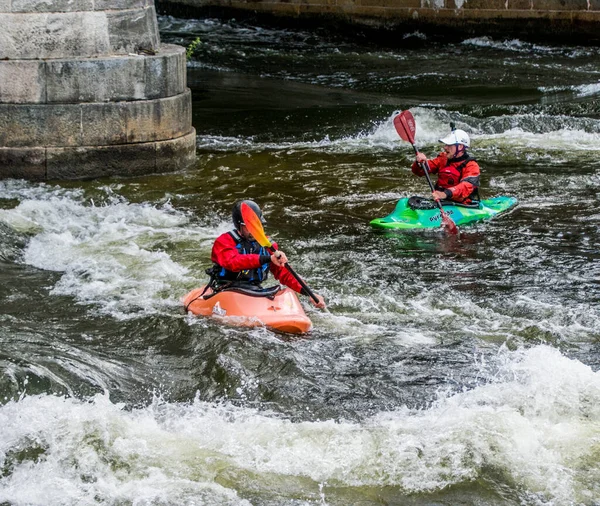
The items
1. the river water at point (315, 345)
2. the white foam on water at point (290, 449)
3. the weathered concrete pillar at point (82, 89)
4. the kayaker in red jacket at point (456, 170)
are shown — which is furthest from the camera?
the weathered concrete pillar at point (82, 89)

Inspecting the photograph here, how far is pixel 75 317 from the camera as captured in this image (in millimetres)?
6980

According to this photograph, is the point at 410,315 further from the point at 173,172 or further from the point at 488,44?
the point at 488,44

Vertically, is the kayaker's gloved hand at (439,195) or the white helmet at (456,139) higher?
the white helmet at (456,139)

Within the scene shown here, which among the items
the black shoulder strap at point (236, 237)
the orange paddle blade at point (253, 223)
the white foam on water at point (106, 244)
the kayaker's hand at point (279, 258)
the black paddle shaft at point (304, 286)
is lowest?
the white foam on water at point (106, 244)

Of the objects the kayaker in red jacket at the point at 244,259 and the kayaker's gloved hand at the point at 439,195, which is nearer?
the kayaker in red jacket at the point at 244,259

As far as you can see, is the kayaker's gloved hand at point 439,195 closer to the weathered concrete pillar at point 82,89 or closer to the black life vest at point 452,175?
the black life vest at point 452,175

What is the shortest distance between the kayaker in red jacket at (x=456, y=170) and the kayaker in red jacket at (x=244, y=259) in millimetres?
2792

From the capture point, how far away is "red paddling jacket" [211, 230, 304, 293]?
6426 mm

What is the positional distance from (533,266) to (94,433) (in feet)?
13.3

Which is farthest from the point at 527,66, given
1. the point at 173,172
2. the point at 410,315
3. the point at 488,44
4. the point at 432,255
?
the point at 410,315

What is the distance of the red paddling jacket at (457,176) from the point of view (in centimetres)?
921

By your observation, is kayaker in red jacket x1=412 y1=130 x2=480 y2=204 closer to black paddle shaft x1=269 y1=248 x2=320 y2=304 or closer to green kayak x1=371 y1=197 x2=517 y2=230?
green kayak x1=371 y1=197 x2=517 y2=230

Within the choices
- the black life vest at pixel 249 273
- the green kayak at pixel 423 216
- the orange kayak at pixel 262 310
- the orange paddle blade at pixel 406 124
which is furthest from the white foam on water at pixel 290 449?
the orange paddle blade at pixel 406 124

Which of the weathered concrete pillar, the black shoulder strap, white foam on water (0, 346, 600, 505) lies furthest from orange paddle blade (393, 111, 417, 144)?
white foam on water (0, 346, 600, 505)
